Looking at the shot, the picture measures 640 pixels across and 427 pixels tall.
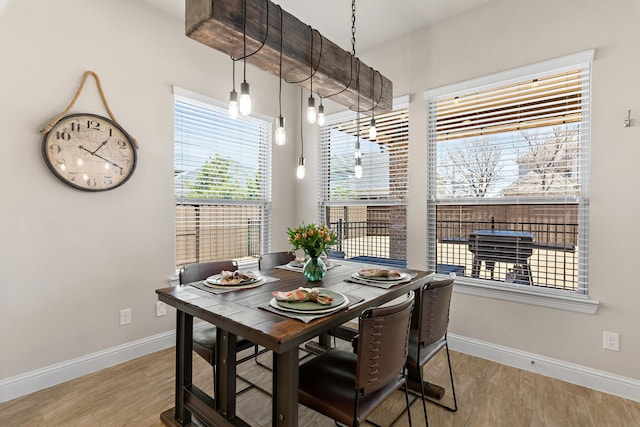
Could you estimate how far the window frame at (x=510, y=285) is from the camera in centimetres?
237

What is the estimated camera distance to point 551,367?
247 centimetres

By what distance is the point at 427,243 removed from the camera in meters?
3.13

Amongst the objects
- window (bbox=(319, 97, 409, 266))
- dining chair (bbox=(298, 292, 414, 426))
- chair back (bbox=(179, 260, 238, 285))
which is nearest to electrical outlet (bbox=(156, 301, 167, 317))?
chair back (bbox=(179, 260, 238, 285))

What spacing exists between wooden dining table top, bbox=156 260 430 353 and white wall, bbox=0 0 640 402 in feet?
3.60

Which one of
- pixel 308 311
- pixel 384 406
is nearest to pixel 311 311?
pixel 308 311

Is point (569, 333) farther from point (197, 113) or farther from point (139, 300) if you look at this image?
point (197, 113)

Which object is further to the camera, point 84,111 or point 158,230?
point 158,230

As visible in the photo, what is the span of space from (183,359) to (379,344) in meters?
1.23

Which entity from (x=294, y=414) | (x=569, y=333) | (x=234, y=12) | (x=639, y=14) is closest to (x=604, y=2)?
(x=639, y=14)

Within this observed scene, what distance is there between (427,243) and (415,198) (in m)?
0.46

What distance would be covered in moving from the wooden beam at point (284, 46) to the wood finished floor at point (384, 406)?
7.23ft

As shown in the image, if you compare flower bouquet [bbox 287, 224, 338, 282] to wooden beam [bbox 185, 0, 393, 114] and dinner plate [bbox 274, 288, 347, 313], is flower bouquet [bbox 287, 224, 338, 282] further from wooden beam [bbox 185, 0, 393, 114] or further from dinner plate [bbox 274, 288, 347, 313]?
wooden beam [bbox 185, 0, 393, 114]

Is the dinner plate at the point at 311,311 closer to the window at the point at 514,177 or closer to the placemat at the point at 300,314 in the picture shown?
the placemat at the point at 300,314

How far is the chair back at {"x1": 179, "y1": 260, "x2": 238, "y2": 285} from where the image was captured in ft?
7.36
